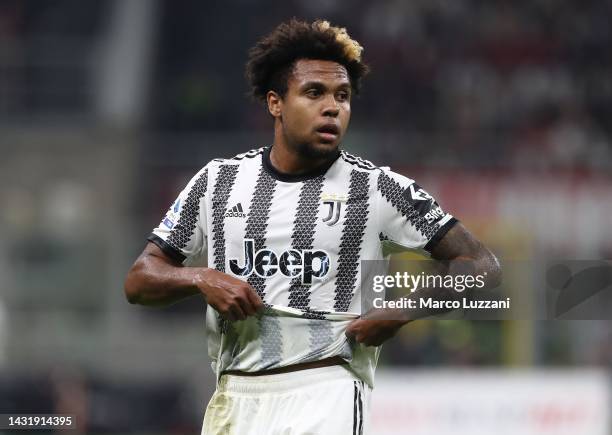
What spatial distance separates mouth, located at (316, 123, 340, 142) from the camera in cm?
455

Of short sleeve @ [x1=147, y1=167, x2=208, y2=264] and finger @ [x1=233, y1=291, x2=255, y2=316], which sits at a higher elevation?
short sleeve @ [x1=147, y1=167, x2=208, y2=264]

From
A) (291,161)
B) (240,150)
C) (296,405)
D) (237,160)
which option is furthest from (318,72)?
(240,150)

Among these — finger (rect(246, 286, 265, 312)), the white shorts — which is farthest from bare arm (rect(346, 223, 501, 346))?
finger (rect(246, 286, 265, 312))

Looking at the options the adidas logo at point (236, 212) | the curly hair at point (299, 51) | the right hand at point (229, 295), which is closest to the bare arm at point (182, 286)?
the right hand at point (229, 295)

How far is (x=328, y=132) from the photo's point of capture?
456 cm

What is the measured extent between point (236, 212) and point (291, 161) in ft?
0.88

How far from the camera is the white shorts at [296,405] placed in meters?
4.42

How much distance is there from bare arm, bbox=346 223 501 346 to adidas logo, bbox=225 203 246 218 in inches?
21.4

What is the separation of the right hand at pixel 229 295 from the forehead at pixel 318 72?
0.74 meters

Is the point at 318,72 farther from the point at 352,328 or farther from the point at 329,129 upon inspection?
the point at 352,328

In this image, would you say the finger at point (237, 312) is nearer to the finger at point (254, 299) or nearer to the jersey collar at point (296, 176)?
the finger at point (254, 299)

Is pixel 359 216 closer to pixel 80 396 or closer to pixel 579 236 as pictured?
pixel 80 396

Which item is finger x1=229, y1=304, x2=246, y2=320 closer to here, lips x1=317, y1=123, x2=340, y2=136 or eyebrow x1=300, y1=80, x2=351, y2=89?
lips x1=317, y1=123, x2=340, y2=136

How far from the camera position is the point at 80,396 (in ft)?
41.1
